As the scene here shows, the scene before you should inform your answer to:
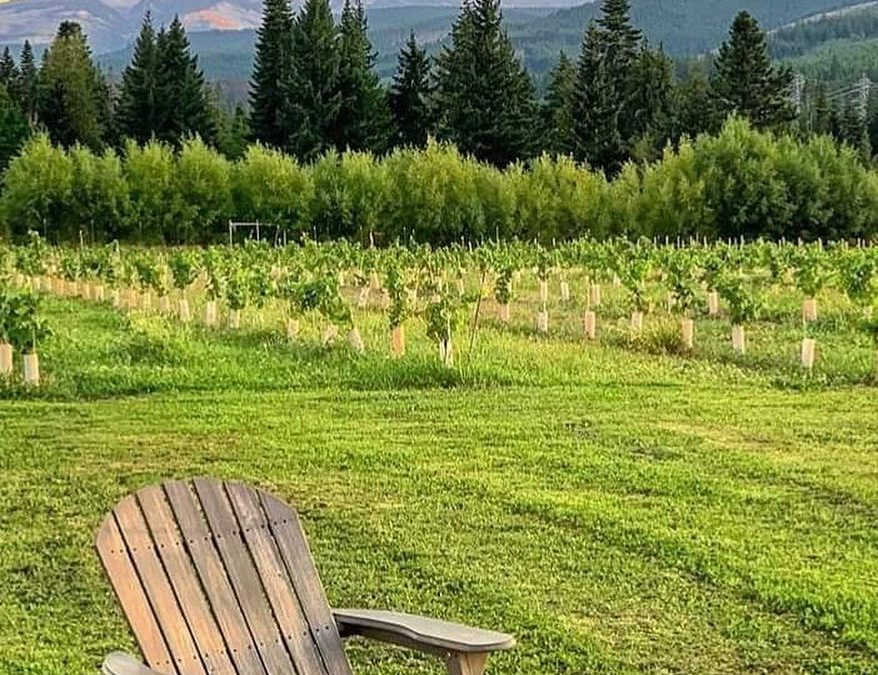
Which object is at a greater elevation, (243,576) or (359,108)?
(359,108)

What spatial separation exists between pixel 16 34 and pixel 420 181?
25851 mm

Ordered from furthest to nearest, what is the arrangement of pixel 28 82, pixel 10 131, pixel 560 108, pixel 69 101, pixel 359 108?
pixel 28 82
pixel 69 101
pixel 560 108
pixel 10 131
pixel 359 108

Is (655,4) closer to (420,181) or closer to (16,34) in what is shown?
(16,34)

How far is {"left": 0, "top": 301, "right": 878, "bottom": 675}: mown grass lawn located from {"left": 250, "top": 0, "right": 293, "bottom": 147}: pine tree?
96.3 ft

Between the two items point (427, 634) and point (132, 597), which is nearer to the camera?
point (427, 634)

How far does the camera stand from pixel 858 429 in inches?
301

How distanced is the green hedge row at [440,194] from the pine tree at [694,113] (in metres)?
4.10

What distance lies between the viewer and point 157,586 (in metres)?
2.91

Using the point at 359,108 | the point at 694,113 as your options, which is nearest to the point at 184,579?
the point at 359,108

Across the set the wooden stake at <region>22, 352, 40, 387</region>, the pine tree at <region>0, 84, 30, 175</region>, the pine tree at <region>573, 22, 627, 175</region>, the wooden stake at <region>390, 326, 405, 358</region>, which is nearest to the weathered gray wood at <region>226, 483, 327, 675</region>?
the wooden stake at <region>22, 352, 40, 387</region>

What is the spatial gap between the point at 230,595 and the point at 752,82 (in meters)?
35.9

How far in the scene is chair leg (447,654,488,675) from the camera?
2.68 metres

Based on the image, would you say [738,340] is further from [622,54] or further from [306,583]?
[622,54]

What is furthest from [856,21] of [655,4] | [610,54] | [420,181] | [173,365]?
[173,365]
